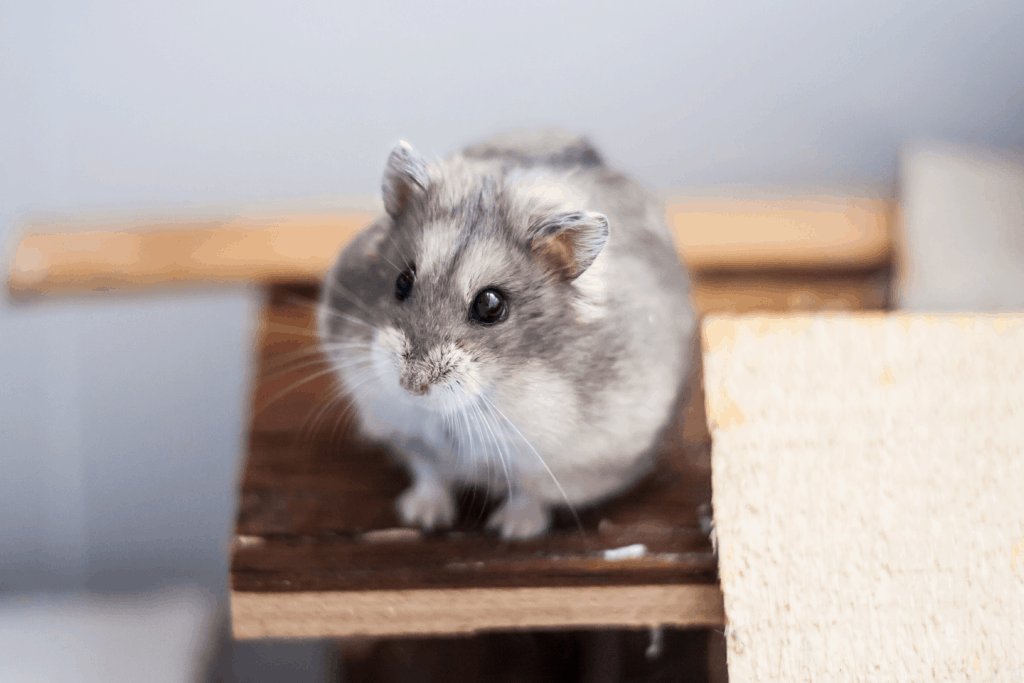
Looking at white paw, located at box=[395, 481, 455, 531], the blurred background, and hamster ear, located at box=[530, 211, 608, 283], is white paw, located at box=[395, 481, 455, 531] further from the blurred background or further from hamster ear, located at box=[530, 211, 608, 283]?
the blurred background

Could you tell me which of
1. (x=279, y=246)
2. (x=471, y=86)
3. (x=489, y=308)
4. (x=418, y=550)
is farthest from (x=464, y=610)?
(x=471, y=86)

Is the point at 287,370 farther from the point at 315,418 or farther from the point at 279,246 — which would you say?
the point at 279,246

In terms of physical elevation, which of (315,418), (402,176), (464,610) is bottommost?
(464,610)

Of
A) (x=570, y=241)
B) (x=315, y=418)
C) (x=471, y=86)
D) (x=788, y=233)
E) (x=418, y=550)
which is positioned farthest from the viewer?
(x=471, y=86)

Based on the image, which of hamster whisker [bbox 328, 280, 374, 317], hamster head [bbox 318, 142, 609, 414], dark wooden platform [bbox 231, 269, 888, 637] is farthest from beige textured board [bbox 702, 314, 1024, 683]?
hamster whisker [bbox 328, 280, 374, 317]

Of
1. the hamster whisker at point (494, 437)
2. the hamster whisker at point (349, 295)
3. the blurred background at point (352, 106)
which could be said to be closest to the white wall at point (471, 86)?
the blurred background at point (352, 106)

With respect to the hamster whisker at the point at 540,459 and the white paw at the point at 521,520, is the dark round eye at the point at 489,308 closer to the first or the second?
the hamster whisker at the point at 540,459
